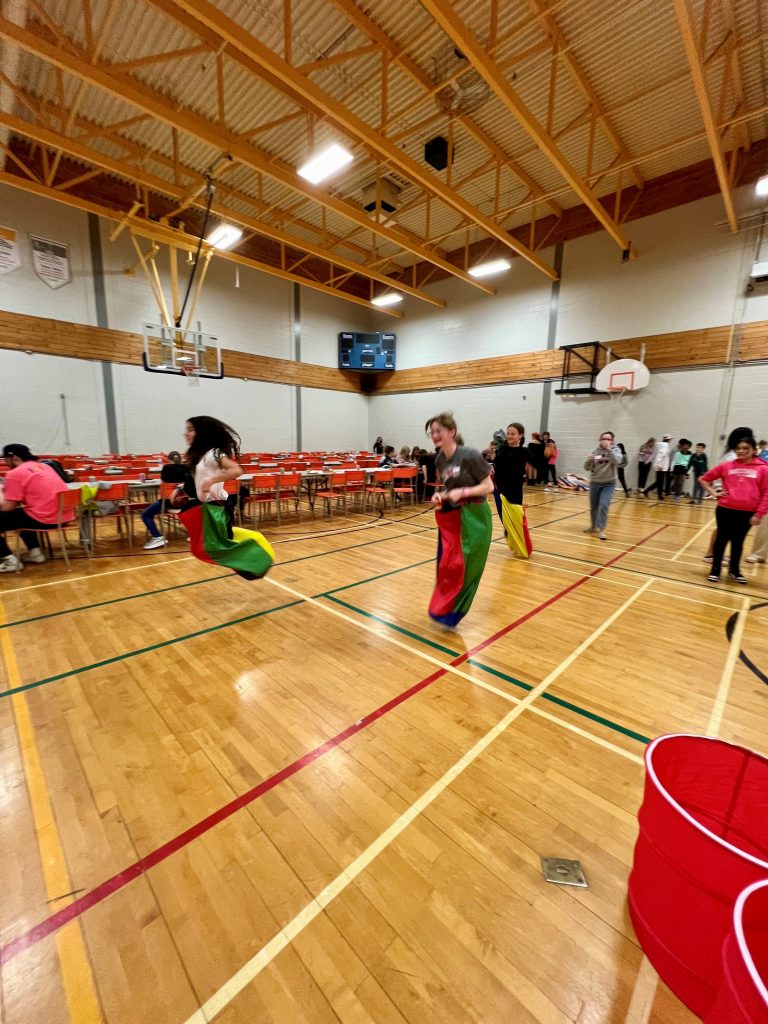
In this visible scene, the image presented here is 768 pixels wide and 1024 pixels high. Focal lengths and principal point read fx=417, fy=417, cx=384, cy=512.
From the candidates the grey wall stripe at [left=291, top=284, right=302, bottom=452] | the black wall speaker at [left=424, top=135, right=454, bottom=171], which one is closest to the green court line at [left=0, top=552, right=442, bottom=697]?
the black wall speaker at [left=424, top=135, right=454, bottom=171]

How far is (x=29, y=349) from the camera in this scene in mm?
10242

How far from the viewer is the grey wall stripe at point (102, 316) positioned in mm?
11016

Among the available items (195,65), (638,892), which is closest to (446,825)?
(638,892)

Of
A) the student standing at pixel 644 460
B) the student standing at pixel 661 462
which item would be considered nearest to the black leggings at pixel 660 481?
the student standing at pixel 661 462

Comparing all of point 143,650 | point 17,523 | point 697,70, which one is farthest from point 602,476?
point 17,523

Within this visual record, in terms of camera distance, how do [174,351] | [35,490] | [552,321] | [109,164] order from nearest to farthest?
[35,490] < [109,164] < [174,351] < [552,321]

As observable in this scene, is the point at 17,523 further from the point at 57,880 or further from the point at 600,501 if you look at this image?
the point at 600,501

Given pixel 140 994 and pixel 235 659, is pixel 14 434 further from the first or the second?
pixel 140 994

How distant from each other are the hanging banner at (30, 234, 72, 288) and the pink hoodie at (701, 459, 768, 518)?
14286 millimetres

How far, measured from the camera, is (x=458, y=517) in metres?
3.21

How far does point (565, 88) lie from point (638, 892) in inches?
445

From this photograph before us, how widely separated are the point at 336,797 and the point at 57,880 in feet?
3.42

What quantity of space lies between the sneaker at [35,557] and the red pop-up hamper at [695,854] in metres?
6.42

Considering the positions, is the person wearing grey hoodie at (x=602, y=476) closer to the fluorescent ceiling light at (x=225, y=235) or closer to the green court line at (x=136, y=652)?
the green court line at (x=136, y=652)
